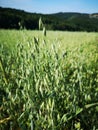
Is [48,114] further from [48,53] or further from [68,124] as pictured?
[48,53]

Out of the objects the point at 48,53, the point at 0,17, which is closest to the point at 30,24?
the point at 0,17

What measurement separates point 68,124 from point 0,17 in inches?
1400

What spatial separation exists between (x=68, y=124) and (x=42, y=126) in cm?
16

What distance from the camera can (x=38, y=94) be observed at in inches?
49.8

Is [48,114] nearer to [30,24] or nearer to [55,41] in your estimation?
[55,41]

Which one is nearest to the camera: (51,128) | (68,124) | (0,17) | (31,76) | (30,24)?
(51,128)

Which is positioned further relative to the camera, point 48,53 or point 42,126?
point 48,53

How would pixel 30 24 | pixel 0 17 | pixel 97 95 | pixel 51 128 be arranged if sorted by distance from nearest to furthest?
pixel 51 128 → pixel 97 95 → pixel 0 17 → pixel 30 24

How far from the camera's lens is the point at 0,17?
35375 mm

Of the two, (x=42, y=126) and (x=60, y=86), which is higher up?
(x=60, y=86)

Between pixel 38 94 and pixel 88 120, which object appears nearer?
pixel 38 94

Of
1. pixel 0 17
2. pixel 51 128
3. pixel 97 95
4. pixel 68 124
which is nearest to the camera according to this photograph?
pixel 51 128

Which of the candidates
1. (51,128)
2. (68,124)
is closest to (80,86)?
(68,124)

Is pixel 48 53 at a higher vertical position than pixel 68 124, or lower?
higher
